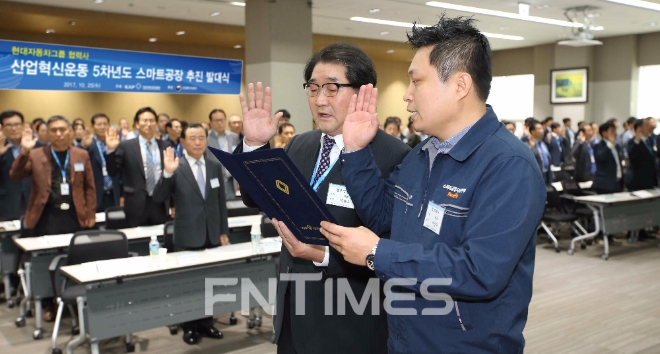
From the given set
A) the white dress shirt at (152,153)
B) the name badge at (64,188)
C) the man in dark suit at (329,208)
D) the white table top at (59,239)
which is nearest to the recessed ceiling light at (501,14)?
the white dress shirt at (152,153)

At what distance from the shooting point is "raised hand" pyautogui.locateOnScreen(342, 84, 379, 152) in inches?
66.7

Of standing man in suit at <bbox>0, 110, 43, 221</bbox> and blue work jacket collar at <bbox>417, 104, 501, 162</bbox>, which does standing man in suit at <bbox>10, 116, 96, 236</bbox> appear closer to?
standing man in suit at <bbox>0, 110, 43, 221</bbox>

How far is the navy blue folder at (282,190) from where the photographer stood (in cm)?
154

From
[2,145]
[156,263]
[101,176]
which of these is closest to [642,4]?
[101,176]

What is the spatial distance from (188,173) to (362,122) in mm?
3255

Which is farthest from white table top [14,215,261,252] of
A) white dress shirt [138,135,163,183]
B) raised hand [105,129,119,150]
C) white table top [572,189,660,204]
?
white table top [572,189,660,204]

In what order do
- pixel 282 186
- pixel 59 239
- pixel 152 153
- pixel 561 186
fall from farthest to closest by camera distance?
pixel 561 186, pixel 152 153, pixel 59 239, pixel 282 186

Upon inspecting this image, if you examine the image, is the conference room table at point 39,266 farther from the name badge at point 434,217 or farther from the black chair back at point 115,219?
the name badge at point 434,217

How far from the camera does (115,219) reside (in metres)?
5.60

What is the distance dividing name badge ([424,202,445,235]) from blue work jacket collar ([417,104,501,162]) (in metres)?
0.14

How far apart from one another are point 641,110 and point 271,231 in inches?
513

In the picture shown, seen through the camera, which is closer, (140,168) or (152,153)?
(140,168)

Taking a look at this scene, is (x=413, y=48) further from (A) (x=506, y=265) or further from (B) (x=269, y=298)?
(B) (x=269, y=298)

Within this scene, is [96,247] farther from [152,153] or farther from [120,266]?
[152,153]
